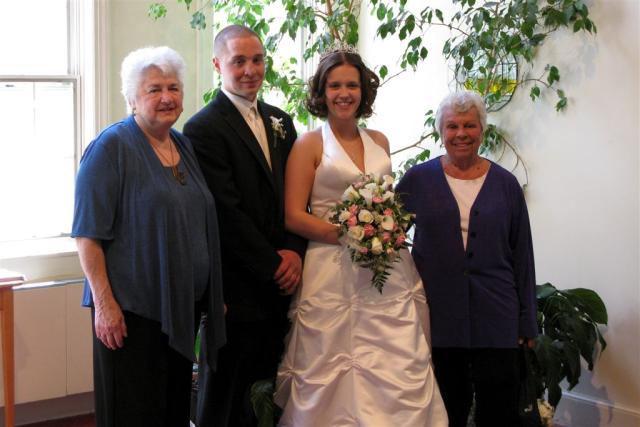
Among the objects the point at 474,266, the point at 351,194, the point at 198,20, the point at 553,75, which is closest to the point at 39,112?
the point at 198,20

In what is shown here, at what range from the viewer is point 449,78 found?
17.0 feet

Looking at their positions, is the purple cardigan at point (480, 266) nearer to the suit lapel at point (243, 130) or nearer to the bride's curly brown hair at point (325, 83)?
the bride's curly brown hair at point (325, 83)

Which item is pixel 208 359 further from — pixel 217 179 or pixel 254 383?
pixel 217 179

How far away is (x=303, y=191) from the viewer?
3.23 m

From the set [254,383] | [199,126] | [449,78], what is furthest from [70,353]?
[449,78]

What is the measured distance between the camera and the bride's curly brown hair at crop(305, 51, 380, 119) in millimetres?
3271

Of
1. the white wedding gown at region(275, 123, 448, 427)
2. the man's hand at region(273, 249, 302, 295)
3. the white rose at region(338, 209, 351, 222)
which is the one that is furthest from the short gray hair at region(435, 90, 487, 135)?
the man's hand at region(273, 249, 302, 295)

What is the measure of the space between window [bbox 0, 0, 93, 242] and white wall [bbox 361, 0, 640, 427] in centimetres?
243

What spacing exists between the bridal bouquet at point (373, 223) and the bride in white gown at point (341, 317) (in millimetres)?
121

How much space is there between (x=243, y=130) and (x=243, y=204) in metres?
0.28

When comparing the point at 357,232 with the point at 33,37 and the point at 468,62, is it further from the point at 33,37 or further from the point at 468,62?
the point at 33,37

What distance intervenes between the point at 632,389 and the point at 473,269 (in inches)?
65.2

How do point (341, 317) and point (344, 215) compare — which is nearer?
point (344, 215)

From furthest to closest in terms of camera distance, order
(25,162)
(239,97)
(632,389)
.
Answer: (25,162)
(632,389)
(239,97)
